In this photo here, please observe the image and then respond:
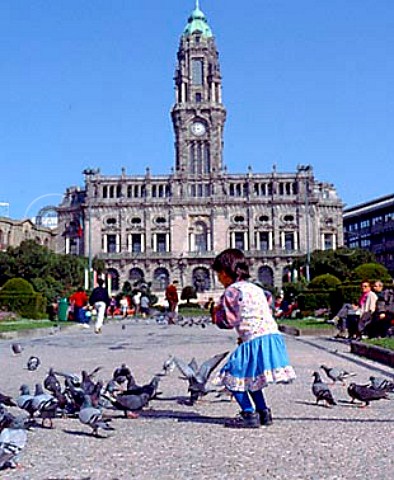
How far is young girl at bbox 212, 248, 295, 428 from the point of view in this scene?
624 centimetres

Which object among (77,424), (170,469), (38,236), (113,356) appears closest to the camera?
(170,469)

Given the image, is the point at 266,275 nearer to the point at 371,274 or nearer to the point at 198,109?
the point at 198,109

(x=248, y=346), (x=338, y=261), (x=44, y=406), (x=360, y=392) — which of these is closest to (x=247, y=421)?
(x=248, y=346)

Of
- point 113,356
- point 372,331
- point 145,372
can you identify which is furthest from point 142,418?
point 372,331

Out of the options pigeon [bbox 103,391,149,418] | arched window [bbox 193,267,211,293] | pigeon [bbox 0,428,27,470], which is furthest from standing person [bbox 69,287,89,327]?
arched window [bbox 193,267,211,293]

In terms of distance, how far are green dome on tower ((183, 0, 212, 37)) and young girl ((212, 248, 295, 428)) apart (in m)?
88.7

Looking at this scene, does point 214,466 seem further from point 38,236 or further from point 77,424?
point 38,236

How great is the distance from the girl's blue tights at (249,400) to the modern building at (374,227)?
8039 centimetres

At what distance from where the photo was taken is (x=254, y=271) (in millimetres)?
86188

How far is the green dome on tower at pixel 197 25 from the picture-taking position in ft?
302

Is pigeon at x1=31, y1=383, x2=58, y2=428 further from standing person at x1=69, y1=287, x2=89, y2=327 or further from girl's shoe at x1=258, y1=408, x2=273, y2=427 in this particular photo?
standing person at x1=69, y1=287, x2=89, y2=327

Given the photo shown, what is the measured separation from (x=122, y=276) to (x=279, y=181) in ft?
69.6

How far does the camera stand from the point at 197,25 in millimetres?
93062

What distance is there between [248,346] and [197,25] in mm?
90782
